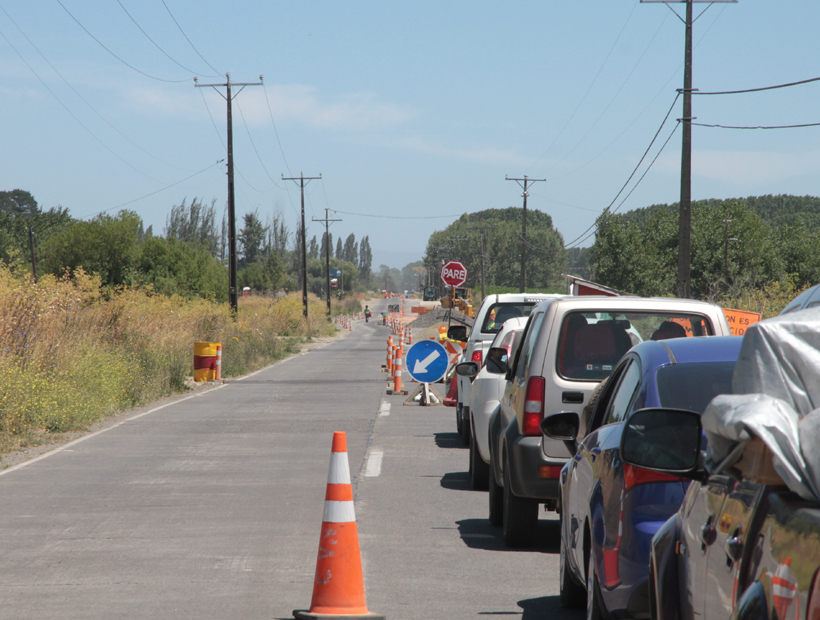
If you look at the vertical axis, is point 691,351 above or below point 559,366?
above

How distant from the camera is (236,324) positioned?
1414 inches

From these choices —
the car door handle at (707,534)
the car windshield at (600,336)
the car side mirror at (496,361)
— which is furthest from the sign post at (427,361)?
the car door handle at (707,534)

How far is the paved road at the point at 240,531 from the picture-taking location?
5.60 m

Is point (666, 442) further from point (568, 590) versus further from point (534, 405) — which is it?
point (534, 405)

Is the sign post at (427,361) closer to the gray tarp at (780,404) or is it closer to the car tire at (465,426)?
the car tire at (465,426)

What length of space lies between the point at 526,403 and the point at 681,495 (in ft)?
10.2

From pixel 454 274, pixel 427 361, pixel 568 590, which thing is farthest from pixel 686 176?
pixel 568 590

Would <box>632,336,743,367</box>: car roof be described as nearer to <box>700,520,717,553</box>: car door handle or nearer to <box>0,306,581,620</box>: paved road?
<box>700,520,717,553</box>: car door handle

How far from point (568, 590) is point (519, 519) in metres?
1.67

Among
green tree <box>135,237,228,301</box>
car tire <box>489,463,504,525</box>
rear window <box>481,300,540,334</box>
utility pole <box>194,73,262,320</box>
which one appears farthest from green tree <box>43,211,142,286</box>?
car tire <box>489,463,504,525</box>

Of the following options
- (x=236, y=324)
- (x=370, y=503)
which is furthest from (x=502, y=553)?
(x=236, y=324)

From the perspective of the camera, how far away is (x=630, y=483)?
12.3 ft

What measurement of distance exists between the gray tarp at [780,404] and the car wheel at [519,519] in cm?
472

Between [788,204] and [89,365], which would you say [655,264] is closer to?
[89,365]
